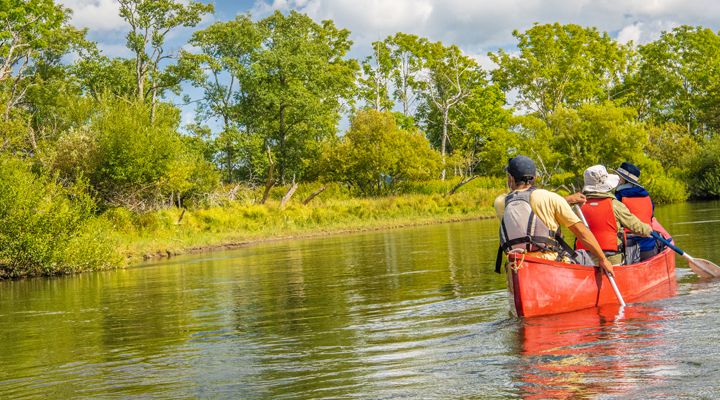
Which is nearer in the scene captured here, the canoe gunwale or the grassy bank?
the canoe gunwale

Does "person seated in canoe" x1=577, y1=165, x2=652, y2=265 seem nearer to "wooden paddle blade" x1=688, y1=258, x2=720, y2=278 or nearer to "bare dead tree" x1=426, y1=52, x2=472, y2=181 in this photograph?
"wooden paddle blade" x1=688, y1=258, x2=720, y2=278

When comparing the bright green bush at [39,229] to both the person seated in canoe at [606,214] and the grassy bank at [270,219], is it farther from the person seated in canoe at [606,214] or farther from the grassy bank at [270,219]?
the person seated in canoe at [606,214]

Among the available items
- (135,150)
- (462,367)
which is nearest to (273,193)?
(135,150)

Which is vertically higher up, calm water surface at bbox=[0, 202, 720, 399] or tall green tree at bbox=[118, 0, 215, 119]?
tall green tree at bbox=[118, 0, 215, 119]

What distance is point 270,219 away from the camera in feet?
105

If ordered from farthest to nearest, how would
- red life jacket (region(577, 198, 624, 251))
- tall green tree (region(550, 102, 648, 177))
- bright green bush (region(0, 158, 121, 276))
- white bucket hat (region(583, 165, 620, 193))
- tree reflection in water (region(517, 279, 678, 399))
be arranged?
1. tall green tree (region(550, 102, 648, 177))
2. bright green bush (region(0, 158, 121, 276))
3. red life jacket (region(577, 198, 624, 251))
4. white bucket hat (region(583, 165, 620, 193))
5. tree reflection in water (region(517, 279, 678, 399))

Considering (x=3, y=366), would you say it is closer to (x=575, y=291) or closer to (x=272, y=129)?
(x=575, y=291)

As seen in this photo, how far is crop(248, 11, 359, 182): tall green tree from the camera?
151 feet

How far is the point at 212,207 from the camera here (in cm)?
3275

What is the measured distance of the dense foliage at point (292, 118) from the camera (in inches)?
1074

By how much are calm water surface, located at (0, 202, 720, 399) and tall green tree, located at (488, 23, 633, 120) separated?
4653cm

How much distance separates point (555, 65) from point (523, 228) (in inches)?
2088

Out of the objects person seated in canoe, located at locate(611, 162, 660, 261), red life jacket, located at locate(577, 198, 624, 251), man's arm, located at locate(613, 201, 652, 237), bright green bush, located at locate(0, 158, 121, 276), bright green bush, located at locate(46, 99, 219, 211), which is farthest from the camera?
bright green bush, located at locate(46, 99, 219, 211)

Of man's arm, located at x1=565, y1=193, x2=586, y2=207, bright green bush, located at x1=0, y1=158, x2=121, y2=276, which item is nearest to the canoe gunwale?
man's arm, located at x1=565, y1=193, x2=586, y2=207
